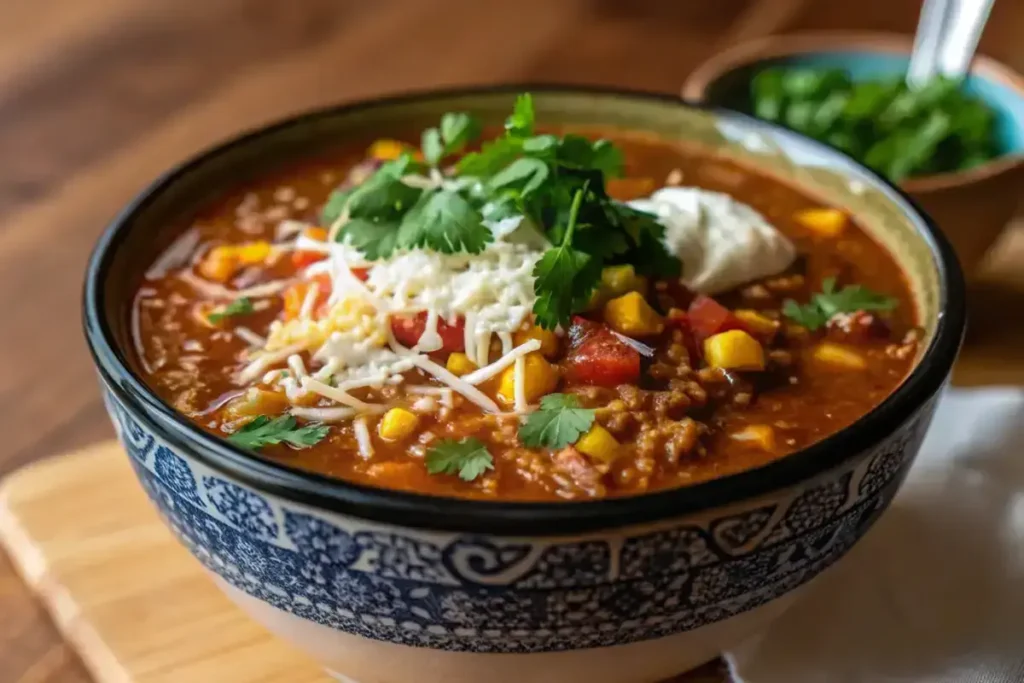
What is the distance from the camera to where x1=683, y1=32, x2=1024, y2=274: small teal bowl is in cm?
251

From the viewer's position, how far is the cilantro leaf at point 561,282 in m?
1.70

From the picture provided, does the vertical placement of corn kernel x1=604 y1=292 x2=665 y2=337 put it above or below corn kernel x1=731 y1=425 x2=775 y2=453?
above

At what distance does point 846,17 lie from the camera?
14.3ft

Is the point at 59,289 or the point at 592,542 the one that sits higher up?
the point at 592,542

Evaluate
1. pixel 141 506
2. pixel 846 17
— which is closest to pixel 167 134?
pixel 141 506

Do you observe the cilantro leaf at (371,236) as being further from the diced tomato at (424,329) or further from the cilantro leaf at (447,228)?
the diced tomato at (424,329)

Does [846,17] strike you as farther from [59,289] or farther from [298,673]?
[298,673]

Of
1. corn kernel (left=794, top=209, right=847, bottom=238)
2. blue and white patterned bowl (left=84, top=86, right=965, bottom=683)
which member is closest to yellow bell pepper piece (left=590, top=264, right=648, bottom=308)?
blue and white patterned bowl (left=84, top=86, right=965, bottom=683)

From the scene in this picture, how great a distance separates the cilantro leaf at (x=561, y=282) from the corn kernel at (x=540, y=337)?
0.05 feet

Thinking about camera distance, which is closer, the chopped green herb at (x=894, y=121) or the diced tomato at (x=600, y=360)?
the diced tomato at (x=600, y=360)

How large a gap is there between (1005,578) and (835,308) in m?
0.52

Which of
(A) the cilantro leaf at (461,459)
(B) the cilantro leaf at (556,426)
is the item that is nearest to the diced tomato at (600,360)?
(B) the cilantro leaf at (556,426)

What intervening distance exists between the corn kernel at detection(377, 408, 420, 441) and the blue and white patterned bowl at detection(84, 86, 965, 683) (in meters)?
0.28

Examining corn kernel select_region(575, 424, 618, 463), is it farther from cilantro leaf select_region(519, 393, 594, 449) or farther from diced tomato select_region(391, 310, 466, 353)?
diced tomato select_region(391, 310, 466, 353)
